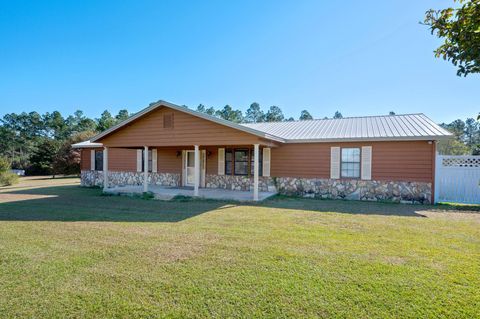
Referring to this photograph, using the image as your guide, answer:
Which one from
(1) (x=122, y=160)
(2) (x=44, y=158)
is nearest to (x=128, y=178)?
(1) (x=122, y=160)

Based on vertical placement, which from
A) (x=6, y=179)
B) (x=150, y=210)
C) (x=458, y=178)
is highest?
(x=458, y=178)

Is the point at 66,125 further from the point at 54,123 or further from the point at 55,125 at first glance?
the point at 54,123

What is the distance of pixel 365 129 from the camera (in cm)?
1177

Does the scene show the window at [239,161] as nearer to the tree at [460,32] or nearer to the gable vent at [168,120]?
the gable vent at [168,120]

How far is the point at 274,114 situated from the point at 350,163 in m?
43.4

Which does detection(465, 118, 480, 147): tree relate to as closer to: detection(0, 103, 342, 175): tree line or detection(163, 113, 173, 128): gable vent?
detection(0, 103, 342, 175): tree line

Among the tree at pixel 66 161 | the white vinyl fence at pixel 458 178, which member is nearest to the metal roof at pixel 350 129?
the white vinyl fence at pixel 458 178

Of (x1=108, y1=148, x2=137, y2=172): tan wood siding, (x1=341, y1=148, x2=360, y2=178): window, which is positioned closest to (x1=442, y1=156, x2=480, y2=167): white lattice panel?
(x1=341, y1=148, x2=360, y2=178): window

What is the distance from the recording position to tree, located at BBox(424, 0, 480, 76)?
2039 mm

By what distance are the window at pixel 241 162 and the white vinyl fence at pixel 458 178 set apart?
26.4 ft

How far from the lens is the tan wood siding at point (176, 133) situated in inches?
399

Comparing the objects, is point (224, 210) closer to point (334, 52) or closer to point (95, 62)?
point (334, 52)

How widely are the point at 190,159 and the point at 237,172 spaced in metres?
3.07

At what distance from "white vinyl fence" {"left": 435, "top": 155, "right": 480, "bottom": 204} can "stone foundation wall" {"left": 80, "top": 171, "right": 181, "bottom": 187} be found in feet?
40.6
